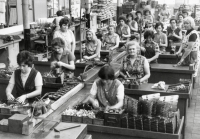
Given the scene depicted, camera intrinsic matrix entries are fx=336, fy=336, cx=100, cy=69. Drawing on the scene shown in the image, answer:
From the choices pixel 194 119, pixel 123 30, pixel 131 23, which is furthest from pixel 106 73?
pixel 131 23

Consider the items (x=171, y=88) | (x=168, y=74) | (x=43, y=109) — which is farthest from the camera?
(x=168, y=74)

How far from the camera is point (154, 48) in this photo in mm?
7414

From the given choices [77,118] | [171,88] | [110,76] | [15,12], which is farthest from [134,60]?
[15,12]

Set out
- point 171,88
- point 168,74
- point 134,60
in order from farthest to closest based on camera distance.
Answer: point 168,74 < point 134,60 < point 171,88

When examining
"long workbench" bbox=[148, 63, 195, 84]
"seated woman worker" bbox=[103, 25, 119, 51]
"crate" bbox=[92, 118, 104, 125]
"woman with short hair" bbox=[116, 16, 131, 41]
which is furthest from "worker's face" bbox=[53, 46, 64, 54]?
"woman with short hair" bbox=[116, 16, 131, 41]

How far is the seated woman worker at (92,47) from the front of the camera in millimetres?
7176

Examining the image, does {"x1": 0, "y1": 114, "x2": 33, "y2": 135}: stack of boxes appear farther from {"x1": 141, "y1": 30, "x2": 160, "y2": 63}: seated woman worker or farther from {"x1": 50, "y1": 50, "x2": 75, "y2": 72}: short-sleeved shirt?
{"x1": 141, "y1": 30, "x2": 160, "y2": 63}: seated woman worker

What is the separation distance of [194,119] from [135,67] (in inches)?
64.8

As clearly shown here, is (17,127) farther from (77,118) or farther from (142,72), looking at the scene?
(142,72)

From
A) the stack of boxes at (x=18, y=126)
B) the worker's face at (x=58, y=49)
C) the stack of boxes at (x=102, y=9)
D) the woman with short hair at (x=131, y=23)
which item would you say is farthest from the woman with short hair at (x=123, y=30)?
the stack of boxes at (x=18, y=126)

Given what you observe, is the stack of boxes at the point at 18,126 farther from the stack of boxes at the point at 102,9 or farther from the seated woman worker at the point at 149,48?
Result: the stack of boxes at the point at 102,9

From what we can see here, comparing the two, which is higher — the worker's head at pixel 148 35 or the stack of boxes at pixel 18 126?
the worker's head at pixel 148 35

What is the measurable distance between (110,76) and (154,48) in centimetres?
341

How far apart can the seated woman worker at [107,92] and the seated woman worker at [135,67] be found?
Result: 1192mm
